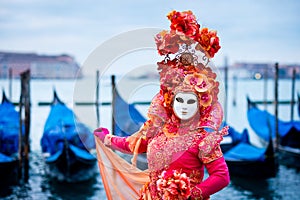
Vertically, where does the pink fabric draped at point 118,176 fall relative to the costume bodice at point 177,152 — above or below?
below

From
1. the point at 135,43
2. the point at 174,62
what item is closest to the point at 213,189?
the point at 174,62

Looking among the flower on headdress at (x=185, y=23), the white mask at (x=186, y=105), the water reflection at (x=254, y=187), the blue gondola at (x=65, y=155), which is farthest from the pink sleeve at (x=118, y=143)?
the water reflection at (x=254, y=187)

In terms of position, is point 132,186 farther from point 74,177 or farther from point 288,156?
point 288,156

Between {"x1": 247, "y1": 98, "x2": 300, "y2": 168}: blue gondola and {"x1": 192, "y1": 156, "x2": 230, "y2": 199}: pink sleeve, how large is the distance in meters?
5.35

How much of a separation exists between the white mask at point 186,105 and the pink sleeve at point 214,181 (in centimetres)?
21

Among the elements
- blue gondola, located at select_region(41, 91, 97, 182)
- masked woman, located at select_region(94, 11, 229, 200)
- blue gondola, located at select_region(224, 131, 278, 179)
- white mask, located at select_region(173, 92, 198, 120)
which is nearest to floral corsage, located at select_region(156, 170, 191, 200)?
masked woman, located at select_region(94, 11, 229, 200)

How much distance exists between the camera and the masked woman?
1.46 metres

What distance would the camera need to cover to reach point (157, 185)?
1.52 m

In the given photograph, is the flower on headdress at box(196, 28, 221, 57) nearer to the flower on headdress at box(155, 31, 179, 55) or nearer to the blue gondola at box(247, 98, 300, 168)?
the flower on headdress at box(155, 31, 179, 55)

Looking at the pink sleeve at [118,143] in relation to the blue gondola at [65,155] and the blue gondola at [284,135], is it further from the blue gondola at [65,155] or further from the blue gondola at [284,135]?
the blue gondola at [284,135]

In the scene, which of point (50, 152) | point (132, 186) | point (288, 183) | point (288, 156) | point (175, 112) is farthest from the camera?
point (288, 156)

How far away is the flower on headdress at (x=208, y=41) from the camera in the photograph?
156cm

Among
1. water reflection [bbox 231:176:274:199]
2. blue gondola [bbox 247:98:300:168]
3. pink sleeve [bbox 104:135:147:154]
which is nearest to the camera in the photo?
pink sleeve [bbox 104:135:147:154]

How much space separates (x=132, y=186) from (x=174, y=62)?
0.65 metres
